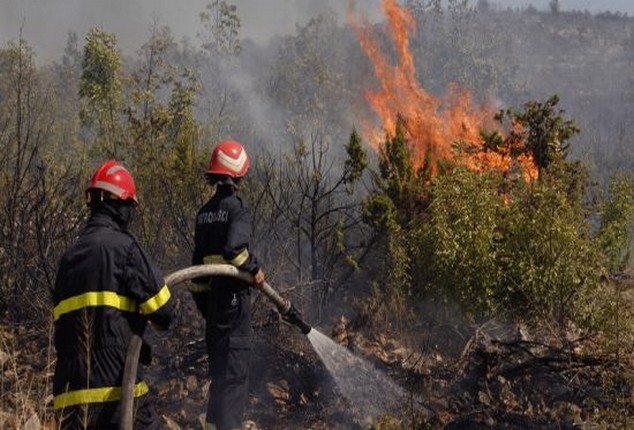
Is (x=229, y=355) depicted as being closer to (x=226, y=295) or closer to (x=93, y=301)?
(x=226, y=295)

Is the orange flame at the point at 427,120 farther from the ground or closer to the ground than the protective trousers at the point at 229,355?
farther from the ground

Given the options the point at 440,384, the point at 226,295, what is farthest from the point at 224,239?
the point at 440,384

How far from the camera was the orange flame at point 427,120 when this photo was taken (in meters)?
9.91

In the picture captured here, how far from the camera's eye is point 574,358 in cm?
536

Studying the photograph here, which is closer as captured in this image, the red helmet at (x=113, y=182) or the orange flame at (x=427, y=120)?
the red helmet at (x=113, y=182)

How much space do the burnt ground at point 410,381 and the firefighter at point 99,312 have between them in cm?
171

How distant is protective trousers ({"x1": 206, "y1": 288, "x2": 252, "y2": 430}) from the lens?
4.60 meters

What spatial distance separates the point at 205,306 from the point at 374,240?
13.8 ft

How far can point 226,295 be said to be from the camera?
15.3 feet

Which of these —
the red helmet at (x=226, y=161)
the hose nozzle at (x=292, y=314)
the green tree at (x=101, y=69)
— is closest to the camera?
the red helmet at (x=226, y=161)

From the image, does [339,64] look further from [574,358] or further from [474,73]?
[574,358]

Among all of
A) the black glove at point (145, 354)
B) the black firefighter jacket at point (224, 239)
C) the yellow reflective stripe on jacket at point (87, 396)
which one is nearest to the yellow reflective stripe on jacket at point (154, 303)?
the black glove at point (145, 354)

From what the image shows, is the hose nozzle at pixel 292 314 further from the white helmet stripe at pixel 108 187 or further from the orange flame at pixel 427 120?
the orange flame at pixel 427 120

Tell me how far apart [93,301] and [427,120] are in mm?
11110
